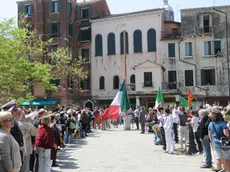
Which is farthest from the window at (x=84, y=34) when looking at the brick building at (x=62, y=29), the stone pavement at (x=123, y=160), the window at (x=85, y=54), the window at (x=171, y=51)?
the stone pavement at (x=123, y=160)

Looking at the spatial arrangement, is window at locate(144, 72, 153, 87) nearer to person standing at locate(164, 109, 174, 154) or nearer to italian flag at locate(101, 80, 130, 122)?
italian flag at locate(101, 80, 130, 122)

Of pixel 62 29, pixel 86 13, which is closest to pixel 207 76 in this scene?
pixel 86 13

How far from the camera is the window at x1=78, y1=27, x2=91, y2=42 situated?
135ft

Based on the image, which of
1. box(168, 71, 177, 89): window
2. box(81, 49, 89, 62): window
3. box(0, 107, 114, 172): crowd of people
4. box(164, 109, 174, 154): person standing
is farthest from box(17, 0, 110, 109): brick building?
box(164, 109, 174, 154): person standing

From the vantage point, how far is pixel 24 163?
7.01m

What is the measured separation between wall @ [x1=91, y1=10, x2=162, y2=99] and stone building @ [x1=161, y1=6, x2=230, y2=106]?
1.75 metres

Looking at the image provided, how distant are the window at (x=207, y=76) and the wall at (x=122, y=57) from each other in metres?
4.82

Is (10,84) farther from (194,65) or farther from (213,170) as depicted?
(194,65)

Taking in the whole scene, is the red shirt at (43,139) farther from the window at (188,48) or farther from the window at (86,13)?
the window at (86,13)

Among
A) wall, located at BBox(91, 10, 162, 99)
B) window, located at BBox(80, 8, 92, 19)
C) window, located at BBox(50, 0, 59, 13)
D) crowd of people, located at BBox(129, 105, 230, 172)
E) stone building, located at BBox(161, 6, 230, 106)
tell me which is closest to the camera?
crowd of people, located at BBox(129, 105, 230, 172)

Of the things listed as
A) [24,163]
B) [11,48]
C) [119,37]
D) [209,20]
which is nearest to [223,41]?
[209,20]

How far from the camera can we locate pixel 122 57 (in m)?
39.2

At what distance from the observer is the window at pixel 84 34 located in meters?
41.0

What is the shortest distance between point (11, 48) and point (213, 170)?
16.4m
